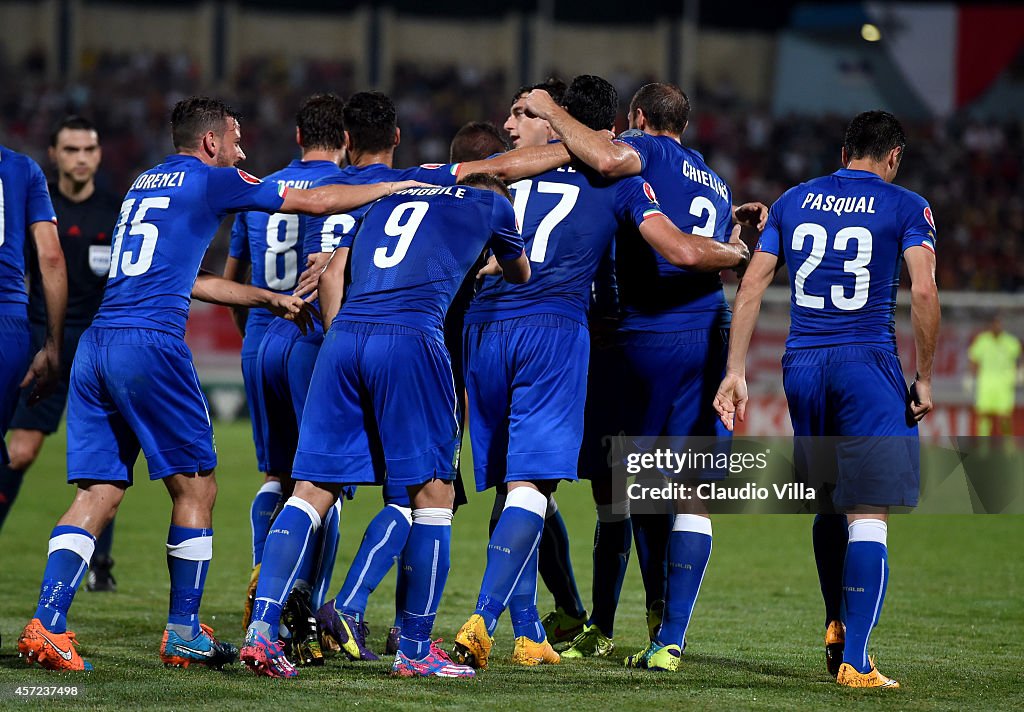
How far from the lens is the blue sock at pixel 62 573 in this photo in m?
5.16

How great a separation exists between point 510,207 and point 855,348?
155 centimetres

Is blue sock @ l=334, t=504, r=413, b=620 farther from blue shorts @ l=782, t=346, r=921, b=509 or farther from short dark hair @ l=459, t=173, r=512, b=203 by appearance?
blue shorts @ l=782, t=346, r=921, b=509

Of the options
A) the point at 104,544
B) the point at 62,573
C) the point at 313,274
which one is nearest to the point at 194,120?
the point at 313,274

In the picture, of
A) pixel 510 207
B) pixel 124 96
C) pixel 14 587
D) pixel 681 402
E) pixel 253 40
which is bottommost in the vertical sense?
pixel 14 587

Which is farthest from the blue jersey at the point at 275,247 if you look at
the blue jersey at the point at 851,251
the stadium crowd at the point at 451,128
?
the stadium crowd at the point at 451,128

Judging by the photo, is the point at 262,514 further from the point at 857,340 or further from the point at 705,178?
the point at 857,340

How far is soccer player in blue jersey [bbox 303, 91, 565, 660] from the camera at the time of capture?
18.3 feet

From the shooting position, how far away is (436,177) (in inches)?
220

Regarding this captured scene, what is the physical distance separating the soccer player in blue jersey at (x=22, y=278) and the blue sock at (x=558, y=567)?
238 centimetres

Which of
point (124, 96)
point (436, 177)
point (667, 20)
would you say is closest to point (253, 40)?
point (124, 96)

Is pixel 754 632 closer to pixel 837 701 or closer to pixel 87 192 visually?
pixel 837 701

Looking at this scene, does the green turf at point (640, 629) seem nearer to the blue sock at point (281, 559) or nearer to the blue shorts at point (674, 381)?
the blue sock at point (281, 559)

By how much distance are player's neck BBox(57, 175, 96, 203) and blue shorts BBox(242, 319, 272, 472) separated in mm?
2123

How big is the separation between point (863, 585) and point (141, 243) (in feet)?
10.8
